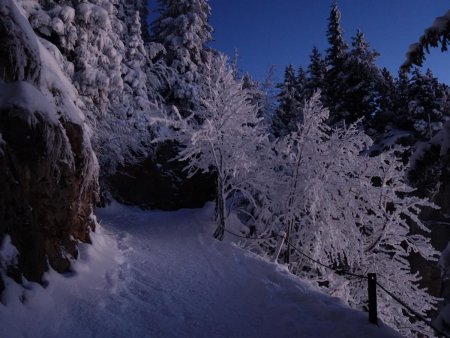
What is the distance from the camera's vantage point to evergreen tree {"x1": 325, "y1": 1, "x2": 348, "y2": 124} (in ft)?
84.5

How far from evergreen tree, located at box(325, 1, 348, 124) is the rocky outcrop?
Result: 67.0 ft

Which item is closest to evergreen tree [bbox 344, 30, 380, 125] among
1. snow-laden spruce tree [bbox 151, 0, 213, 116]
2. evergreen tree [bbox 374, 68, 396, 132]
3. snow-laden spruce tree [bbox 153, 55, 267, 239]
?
evergreen tree [bbox 374, 68, 396, 132]

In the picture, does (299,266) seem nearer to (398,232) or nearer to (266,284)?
(398,232)

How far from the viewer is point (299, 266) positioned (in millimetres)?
14773

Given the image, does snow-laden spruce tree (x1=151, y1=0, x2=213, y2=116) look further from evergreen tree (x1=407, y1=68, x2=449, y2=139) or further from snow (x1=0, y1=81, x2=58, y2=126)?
snow (x1=0, y1=81, x2=58, y2=126)

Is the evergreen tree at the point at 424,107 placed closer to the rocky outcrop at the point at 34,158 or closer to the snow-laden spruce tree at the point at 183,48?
the snow-laden spruce tree at the point at 183,48

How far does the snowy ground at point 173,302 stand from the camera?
533 centimetres

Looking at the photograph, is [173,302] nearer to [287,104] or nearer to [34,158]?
[34,158]

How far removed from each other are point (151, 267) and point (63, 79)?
5.09 metres

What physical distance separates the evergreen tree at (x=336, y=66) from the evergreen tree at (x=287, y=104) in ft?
10.7

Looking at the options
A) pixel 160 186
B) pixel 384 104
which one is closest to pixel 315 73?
pixel 384 104

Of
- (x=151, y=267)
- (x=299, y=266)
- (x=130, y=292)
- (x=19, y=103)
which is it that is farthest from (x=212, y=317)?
(x=299, y=266)

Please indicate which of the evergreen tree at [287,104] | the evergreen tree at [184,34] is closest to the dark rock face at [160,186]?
the evergreen tree at [184,34]

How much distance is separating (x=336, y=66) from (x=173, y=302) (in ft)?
82.5
